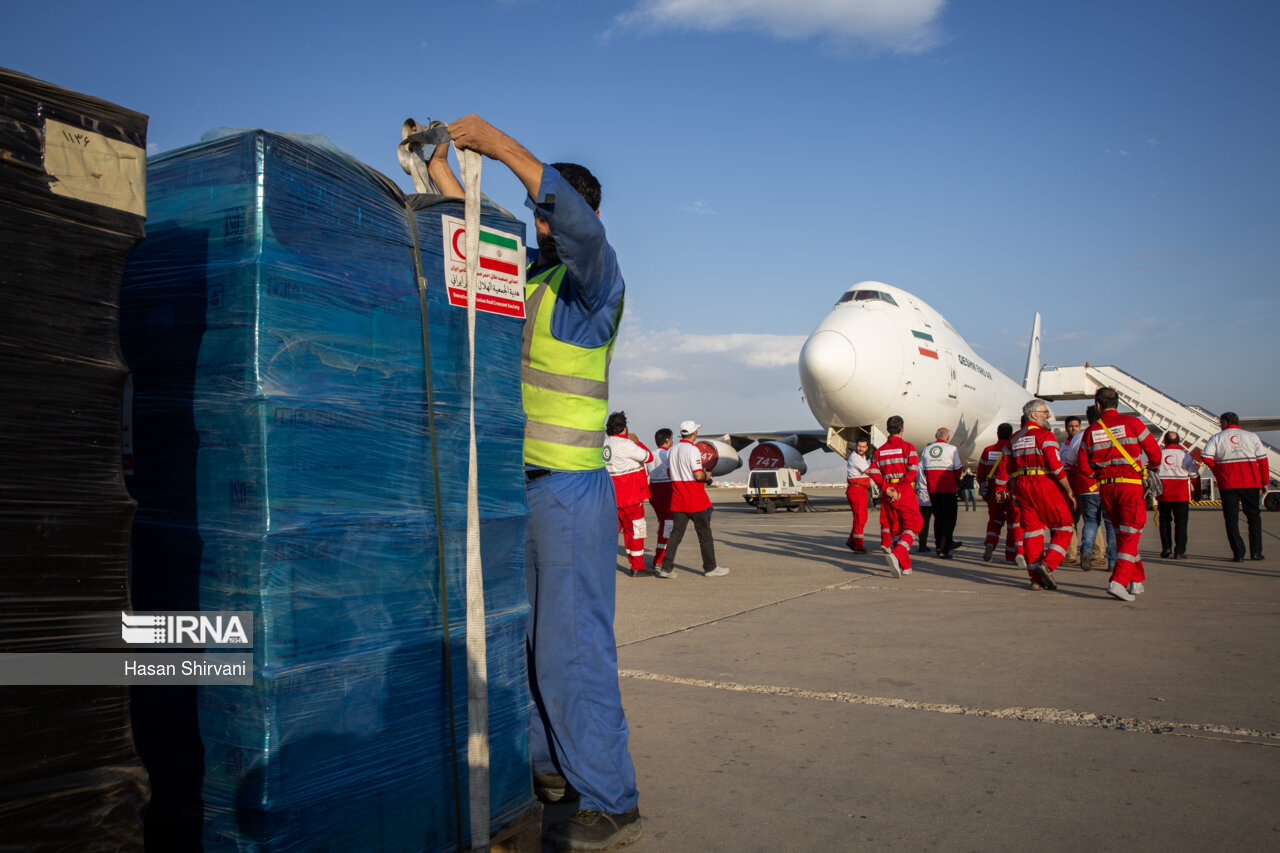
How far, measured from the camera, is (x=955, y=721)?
3.61 meters

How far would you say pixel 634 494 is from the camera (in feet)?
31.4

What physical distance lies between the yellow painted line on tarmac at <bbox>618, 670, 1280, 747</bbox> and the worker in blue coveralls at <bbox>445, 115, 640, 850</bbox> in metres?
1.70

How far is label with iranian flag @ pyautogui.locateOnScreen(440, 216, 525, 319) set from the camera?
2.27 metres

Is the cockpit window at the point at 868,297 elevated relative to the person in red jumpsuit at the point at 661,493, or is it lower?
elevated

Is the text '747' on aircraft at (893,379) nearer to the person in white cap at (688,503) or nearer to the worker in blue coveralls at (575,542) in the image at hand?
the person in white cap at (688,503)

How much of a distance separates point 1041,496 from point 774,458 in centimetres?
1770

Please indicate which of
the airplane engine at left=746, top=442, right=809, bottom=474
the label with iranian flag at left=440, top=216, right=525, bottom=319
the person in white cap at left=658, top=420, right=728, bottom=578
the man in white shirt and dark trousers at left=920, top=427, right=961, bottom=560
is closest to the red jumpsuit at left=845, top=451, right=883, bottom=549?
the man in white shirt and dark trousers at left=920, top=427, right=961, bottom=560

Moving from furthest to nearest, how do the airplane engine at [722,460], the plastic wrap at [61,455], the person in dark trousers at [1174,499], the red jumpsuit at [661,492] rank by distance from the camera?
the airplane engine at [722,460], the person in dark trousers at [1174,499], the red jumpsuit at [661,492], the plastic wrap at [61,455]

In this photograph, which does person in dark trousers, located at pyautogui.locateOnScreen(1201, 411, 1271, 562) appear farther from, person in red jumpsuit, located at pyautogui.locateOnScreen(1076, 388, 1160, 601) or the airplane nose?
the airplane nose

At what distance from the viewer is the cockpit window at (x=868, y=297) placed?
19600mm

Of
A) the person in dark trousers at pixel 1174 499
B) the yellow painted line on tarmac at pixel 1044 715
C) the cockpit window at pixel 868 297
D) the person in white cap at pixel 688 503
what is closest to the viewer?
the yellow painted line on tarmac at pixel 1044 715

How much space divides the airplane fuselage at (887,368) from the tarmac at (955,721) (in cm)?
1066

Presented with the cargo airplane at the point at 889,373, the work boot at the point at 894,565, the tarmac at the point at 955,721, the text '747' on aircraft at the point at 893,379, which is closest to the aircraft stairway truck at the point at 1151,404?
the text '747' on aircraft at the point at 893,379

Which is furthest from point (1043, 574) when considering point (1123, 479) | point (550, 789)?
point (550, 789)
